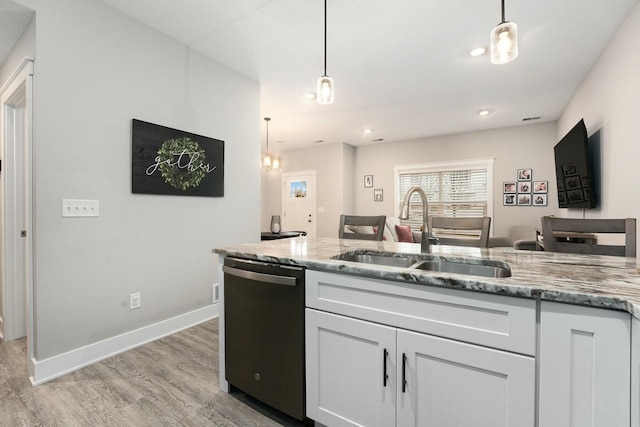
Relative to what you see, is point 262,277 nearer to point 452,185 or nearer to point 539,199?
point 452,185

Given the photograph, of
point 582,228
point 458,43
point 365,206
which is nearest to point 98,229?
point 582,228

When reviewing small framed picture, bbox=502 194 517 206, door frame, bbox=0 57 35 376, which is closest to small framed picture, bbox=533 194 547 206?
small framed picture, bbox=502 194 517 206

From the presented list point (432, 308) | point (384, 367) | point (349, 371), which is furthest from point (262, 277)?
point (432, 308)

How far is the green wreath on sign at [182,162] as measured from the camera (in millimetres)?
2627

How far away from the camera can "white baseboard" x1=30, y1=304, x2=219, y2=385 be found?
196 centimetres

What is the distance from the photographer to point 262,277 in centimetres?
154

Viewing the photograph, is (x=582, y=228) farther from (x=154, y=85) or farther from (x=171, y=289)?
(x=154, y=85)

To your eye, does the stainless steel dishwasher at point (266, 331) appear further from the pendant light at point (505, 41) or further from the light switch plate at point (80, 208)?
the pendant light at point (505, 41)

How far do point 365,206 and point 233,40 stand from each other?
16.2 ft

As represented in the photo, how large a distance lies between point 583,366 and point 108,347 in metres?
2.80

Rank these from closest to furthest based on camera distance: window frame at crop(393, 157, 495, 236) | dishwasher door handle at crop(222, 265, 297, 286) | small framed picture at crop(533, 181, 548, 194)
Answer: dishwasher door handle at crop(222, 265, 297, 286) < small framed picture at crop(533, 181, 548, 194) < window frame at crop(393, 157, 495, 236)

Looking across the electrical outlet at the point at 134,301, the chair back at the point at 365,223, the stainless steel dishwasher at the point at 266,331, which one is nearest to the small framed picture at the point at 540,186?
the chair back at the point at 365,223

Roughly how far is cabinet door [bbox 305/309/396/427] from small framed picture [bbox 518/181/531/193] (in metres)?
5.59

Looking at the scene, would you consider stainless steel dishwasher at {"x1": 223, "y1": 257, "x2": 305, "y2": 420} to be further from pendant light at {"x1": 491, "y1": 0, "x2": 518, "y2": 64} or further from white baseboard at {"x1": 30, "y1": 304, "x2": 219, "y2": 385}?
pendant light at {"x1": 491, "y1": 0, "x2": 518, "y2": 64}
